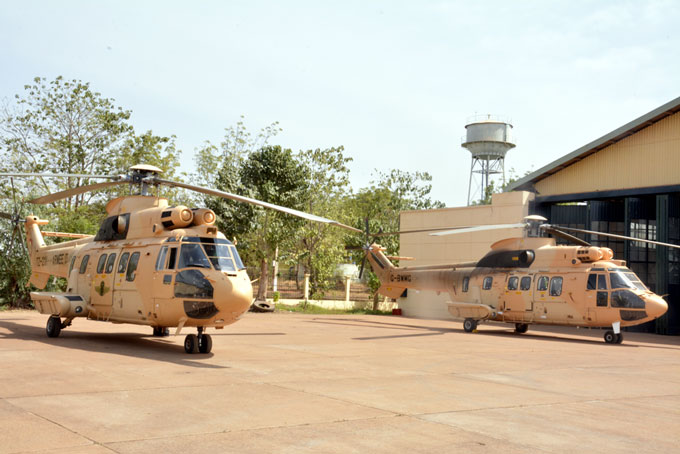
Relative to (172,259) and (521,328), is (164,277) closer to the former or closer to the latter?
(172,259)

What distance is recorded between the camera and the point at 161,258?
13.2 metres

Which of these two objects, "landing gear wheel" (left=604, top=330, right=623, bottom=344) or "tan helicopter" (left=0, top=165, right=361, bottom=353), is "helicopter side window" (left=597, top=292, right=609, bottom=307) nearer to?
"landing gear wheel" (left=604, top=330, right=623, bottom=344)

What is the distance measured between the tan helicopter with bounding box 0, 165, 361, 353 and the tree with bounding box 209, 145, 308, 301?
1460 cm

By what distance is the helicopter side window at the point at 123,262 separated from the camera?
1420 centimetres

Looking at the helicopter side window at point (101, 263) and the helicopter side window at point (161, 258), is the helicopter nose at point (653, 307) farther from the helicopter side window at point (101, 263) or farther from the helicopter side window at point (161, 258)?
the helicopter side window at point (101, 263)

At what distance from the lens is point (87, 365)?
10.5m

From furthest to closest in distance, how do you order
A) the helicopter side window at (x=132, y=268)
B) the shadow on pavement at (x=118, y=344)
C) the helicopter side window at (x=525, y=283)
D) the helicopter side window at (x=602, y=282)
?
1. the helicopter side window at (x=525, y=283)
2. the helicopter side window at (x=602, y=282)
3. the helicopter side window at (x=132, y=268)
4. the shadow on pavement at (x=118, y=344)

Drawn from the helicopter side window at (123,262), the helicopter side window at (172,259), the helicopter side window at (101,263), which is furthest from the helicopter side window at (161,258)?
the helicopter side window at (101,263)

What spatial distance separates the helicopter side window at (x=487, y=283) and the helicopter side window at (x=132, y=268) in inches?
Result: 506

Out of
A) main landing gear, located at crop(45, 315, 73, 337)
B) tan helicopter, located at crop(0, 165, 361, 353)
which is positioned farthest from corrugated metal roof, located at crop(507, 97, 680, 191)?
main landing gear, located at crop(45, 315, 73, 337)

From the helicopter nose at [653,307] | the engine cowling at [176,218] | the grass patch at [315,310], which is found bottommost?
the grass patch at [315,310]

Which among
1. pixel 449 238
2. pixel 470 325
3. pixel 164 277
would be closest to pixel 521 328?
pixel 470 325

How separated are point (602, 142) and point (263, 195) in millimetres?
15575

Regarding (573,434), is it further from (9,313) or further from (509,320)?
(9,313)
